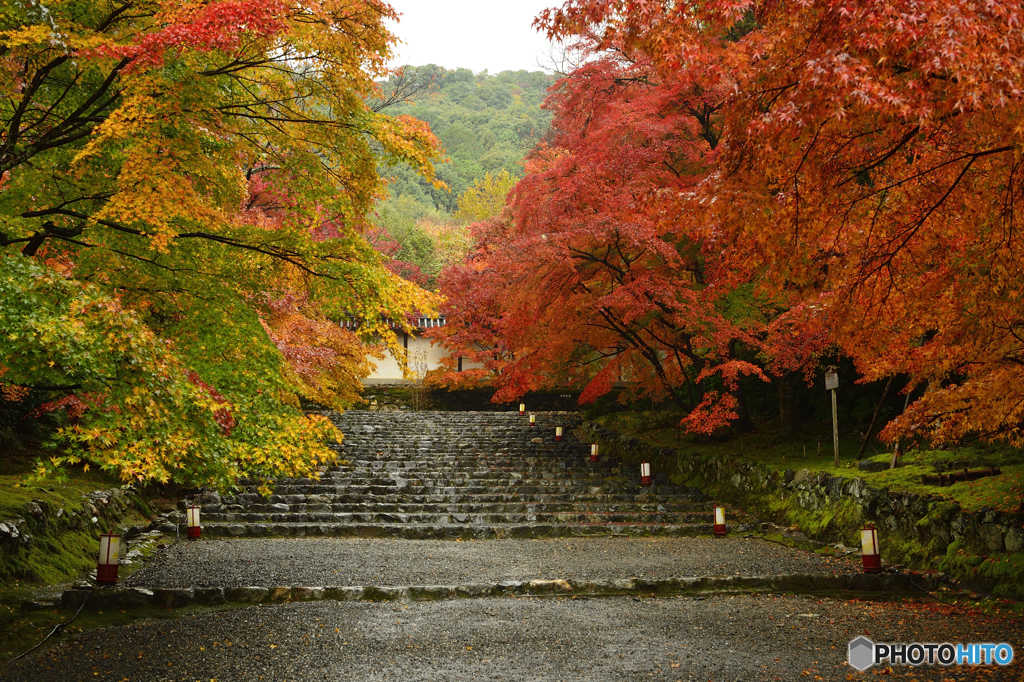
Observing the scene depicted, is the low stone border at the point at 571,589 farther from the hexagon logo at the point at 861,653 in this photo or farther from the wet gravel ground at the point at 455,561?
the hexagon logo at the point at 861,653

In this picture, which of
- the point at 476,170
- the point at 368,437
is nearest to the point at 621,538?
the point at 368,437

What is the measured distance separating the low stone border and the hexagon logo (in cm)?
196

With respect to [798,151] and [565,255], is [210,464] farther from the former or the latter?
[565,255]

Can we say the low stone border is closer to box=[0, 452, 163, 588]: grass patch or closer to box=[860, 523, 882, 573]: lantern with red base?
box=[860, 523, 882, 573]: lantern with red base

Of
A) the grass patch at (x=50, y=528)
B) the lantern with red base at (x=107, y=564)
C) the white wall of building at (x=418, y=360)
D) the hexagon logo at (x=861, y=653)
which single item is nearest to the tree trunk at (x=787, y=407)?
the hexagon logo at (x=861, y=653)

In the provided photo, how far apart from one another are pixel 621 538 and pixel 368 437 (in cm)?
915

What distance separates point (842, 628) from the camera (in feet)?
18.2

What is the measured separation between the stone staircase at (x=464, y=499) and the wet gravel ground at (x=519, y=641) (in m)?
4.19

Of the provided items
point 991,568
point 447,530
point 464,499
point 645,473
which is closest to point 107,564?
point 447,530

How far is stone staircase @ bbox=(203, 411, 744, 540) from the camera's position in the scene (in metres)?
10.8

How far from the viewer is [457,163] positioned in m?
42.5

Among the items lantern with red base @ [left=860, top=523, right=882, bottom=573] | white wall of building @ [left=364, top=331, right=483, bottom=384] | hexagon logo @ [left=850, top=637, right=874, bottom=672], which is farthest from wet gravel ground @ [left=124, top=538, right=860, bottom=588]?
white wall of building @ [left=364, top=331, right=483, bottom=384]

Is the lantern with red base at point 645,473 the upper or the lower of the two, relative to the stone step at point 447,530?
upper

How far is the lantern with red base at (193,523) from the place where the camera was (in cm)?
1002
